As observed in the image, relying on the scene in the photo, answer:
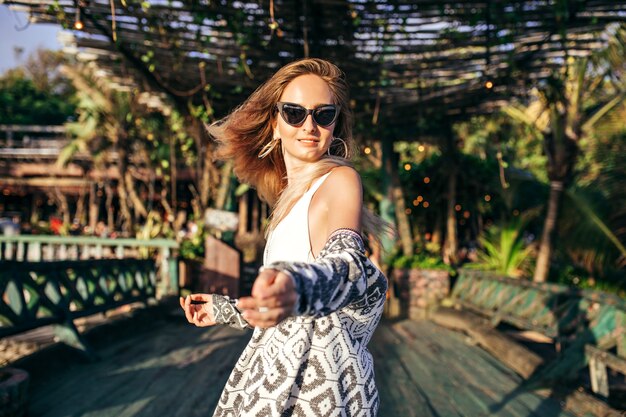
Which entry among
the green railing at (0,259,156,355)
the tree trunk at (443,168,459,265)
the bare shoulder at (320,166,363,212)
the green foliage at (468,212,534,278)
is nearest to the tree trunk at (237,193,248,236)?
the tree trunk at (443,168,459,265)

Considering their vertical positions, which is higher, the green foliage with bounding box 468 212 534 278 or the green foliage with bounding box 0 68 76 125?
the green foliage with bounding box 0 68 76 125

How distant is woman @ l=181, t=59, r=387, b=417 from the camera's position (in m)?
1.05

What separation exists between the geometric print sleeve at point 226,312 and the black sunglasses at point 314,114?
606 mm

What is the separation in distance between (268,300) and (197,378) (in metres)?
4.12

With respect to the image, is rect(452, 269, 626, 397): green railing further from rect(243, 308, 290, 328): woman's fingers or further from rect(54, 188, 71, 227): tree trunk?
rect(54, 188, 71, 227): tree trunk

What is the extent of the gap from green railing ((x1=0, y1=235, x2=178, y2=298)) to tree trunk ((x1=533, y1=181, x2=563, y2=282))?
5.74 meters

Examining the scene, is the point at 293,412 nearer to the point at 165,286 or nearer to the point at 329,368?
the point at 329,368

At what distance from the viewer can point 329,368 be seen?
4.33ft

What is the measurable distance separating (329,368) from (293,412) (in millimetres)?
143

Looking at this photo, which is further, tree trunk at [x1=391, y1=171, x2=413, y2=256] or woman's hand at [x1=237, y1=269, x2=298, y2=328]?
tree trunk at [x1=391, y1=171, x2=413, y2=256]

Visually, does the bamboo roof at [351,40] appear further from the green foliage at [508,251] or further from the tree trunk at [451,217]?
the tree trunk at [451,217]

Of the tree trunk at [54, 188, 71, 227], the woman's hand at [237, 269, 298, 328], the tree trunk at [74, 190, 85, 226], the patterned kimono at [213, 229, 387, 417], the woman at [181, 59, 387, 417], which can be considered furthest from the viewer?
the tree trunk at [74, 190, 85, 226]

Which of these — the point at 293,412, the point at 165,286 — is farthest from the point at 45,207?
the point at 293,412

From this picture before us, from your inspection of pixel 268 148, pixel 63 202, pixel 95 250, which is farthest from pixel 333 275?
pixel 63 202
